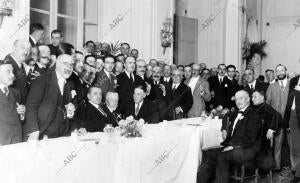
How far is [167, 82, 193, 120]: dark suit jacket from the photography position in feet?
22.9

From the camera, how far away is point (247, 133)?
528 cm

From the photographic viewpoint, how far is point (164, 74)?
7727 millimetres

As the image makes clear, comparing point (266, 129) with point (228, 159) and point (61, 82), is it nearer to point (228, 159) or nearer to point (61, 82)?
point (228, 159)

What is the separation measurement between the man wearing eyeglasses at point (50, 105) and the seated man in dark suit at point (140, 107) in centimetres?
156

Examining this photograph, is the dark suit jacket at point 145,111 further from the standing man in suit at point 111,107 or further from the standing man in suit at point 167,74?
the standing man in suit at point 167,74

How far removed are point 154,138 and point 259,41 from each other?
36.2ft

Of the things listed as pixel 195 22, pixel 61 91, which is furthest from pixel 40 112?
pixel 195 22

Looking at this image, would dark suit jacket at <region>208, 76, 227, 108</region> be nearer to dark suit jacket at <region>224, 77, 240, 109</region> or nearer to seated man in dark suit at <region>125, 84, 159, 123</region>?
dark suit jacket at <region>224, 77, 240, 109</region>

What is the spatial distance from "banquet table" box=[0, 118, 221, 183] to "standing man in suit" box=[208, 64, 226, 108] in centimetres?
257

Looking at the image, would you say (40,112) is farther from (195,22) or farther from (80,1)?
(195,22)

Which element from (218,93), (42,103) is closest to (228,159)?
(42,103)

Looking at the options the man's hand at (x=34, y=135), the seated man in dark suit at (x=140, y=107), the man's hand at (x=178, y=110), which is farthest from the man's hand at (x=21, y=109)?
the man's hand at (x=178, y=110)

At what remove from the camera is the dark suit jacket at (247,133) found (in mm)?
5242

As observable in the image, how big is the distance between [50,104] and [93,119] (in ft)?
2.88
